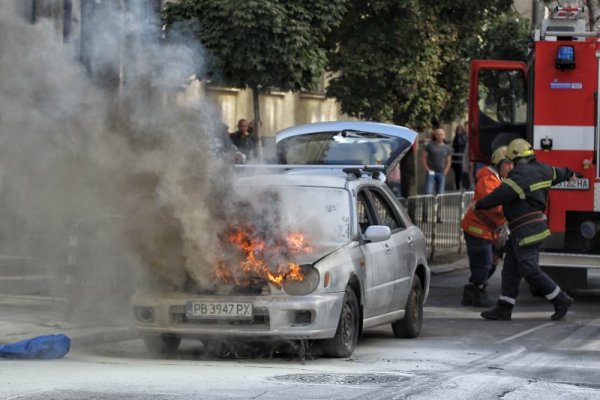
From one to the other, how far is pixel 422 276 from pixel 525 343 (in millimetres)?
1282

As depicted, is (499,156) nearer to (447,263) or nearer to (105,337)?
(447,263)

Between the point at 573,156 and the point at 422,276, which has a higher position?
the point at 573,156

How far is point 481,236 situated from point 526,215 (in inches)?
53.4

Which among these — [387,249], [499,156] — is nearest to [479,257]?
[499,156]

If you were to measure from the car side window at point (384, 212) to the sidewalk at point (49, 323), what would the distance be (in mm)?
2440

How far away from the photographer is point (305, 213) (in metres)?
11.4

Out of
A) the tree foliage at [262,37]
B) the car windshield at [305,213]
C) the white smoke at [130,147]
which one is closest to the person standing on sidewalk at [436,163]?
the tree foliage at [262,37]

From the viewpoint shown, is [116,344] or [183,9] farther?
[183,9]

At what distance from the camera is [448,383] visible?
9.69 metres

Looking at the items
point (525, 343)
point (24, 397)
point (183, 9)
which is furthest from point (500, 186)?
point (24, 397)

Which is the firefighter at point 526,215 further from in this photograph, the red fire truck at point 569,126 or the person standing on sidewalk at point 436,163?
the person standing on sidewalk at point 436,163

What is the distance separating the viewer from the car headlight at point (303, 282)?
10.6 meters

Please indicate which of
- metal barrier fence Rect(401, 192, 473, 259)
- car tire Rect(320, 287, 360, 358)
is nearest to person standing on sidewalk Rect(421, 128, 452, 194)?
metal barrier fence Rect(401, 192, 473, 259)

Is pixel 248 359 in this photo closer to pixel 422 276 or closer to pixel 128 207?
pixel 128 207
